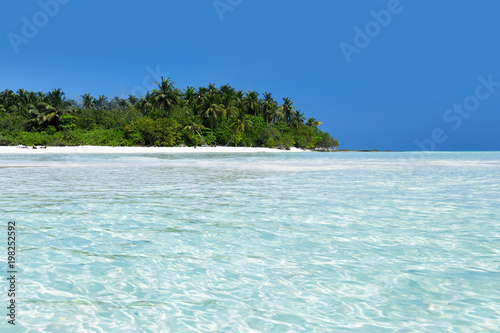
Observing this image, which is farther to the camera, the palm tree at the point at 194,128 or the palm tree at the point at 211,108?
the palm tree at the point at 211,108

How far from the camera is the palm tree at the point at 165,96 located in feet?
208

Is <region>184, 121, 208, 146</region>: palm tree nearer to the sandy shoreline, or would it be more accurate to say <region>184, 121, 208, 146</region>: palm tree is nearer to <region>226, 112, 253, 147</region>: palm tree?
the sandy shoreline

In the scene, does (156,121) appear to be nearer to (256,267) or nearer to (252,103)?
(252,103)

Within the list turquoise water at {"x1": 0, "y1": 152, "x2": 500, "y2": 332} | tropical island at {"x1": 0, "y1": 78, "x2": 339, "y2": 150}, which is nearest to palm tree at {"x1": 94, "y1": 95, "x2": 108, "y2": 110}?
tropical island at {"x1": 0, "y1": 78, "x2": 339, "y2": 150}

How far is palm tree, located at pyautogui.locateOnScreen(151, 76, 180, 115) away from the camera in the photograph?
6350 cm

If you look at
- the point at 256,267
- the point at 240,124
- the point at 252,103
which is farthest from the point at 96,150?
the point at 256,267

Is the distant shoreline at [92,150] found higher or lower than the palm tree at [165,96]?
lower

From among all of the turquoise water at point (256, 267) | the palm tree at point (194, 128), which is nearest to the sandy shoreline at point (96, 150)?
the palm tree at point (194, 128)

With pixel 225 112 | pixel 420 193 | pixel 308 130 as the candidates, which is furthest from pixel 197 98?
pixel 420 193

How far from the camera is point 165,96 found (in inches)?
2501

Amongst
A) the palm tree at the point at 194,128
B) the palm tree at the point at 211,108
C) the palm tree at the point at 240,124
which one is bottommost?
the palm tree at the point at 194,128

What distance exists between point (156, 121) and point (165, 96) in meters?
6.02

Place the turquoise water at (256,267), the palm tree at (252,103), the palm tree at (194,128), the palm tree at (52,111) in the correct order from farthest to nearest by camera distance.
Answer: the palm tree at (252,103)
the palm tree at (194,128)
the palm tree at (52,111)
the turquoise water at (256,267)

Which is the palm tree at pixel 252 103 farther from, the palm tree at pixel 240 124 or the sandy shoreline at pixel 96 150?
the sandy shoreline at pixel 96 150
